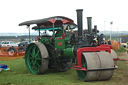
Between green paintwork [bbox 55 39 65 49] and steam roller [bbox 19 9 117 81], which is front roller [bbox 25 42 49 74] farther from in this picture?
green paintwork [bbox 55 39 65 49]

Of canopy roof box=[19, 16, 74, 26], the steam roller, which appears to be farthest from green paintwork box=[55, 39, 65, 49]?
canopy roof box=[19, 16, 74, 26]

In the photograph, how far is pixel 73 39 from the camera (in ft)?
23.7

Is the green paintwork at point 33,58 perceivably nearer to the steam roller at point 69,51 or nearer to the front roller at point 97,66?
the steam roller at point 69,51

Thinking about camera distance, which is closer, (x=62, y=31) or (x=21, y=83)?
(x=21, y=83)

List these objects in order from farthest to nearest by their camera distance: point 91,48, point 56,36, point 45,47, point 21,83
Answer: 1. point 56,36
2. point 45,47
3. point 91,48
4. point 21,83

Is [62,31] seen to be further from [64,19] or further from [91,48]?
[91,48]

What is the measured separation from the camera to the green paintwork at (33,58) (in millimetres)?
8188

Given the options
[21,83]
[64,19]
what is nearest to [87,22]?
[64,19]

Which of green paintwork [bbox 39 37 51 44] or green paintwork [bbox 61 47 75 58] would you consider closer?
green paintwork [bbox 61 47 75 58]

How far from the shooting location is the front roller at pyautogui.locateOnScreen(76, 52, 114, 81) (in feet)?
18.9

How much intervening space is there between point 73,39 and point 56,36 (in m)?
1.56

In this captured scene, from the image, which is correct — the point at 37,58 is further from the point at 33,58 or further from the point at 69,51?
the point at 69,51

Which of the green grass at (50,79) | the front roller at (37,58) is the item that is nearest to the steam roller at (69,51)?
the front roller at (37,58)

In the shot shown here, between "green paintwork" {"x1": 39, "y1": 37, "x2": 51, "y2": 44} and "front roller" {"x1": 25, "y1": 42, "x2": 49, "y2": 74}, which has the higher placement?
"green paintwork" {"x1": 39, "y1": 37, "x2": 51, "y2": 44}
